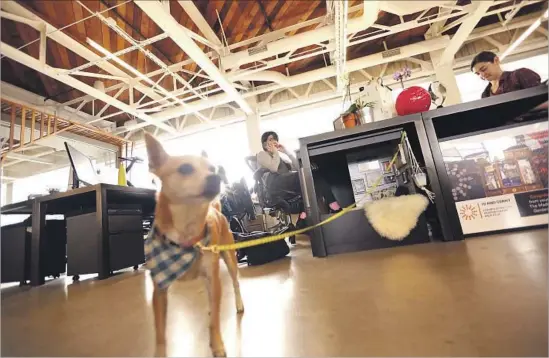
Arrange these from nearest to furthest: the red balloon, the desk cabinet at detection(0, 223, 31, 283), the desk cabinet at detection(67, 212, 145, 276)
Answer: the desk cabinet at detection(0, 223, 31, 283)
the desk cabinet at detection(67, 212, 145, 276)
the red balloon

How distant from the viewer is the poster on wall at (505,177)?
491 mm

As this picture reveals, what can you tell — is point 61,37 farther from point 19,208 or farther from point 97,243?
point 97,243

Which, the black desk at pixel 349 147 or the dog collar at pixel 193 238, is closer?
the dog collar at pixel 193 238

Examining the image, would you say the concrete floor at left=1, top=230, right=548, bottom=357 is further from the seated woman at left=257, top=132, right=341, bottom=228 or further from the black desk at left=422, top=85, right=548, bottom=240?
the seated woman at left=257, top=132, right=341, bottom=228

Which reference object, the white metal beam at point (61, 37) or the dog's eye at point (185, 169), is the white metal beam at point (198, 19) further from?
the dog's eye at point (185, 169)

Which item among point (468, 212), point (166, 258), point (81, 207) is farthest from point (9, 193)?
point (468, 212)

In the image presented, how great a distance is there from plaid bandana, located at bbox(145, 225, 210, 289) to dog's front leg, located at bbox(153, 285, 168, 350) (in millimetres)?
10

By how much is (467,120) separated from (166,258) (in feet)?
3.55

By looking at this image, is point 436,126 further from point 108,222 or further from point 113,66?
point 108,222

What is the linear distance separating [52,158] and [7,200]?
7.1 inches

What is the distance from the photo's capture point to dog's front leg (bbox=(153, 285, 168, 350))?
32cm

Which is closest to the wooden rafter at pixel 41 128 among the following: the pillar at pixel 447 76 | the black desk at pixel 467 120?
the black desk at pixel 467 120

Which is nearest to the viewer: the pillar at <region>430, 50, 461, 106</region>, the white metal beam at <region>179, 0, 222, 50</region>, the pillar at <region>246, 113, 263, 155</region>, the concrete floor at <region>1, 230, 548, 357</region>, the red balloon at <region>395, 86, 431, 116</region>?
the concrete floor at <region>1, 230, 548, 357</region>

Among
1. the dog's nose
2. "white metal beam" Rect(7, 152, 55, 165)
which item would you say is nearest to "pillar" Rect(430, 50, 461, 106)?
the dog's nose
